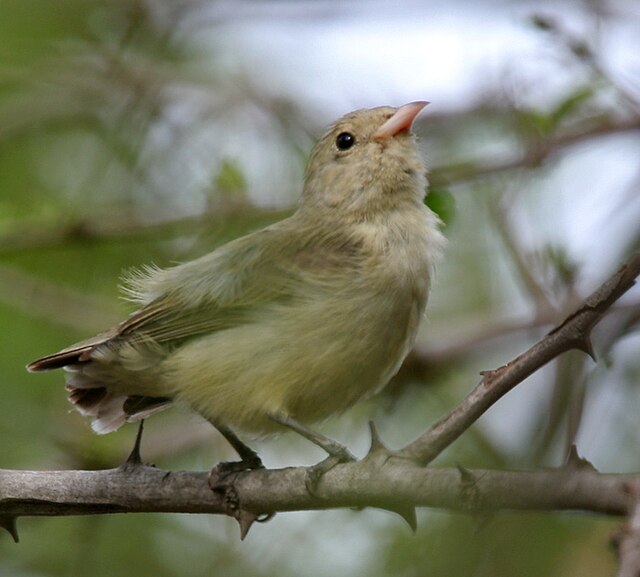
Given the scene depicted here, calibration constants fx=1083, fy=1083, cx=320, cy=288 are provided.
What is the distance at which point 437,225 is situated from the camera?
454 centimetres

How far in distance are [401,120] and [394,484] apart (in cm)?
246

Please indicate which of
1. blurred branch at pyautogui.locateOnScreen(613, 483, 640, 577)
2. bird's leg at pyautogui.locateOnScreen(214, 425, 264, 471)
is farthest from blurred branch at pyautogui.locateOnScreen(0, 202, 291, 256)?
blurred branch at pyautogui.locateOnScreen(613, 483, 640, 577)

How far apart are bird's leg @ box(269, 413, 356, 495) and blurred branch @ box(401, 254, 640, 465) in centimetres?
50

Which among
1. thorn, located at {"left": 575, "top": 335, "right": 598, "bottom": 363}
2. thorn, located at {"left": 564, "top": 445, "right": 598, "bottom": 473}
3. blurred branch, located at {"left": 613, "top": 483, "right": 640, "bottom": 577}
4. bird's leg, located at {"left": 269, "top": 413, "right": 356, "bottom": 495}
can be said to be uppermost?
blurred branch, located at {"left": 613, "top": 483, "right": 640, "bottom": 577}

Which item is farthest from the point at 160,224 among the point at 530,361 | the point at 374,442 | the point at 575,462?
the point at 575,462

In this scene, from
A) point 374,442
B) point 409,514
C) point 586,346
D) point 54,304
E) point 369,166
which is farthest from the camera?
point 54,304

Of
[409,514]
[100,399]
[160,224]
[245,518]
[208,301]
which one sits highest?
[409,514]

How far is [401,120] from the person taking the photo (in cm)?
471

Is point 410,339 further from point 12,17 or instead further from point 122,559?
point 12,17

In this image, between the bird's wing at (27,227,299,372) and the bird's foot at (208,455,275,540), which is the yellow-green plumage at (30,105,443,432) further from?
the bird's foot at (208,455,275,540)

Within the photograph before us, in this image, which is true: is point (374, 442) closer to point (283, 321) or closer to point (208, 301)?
point (283, 321)

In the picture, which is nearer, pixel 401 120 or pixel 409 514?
pixel 409 514

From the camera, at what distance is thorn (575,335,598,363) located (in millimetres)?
2256

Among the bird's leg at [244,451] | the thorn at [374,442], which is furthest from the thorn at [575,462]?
the bird's leg at [244,451]
